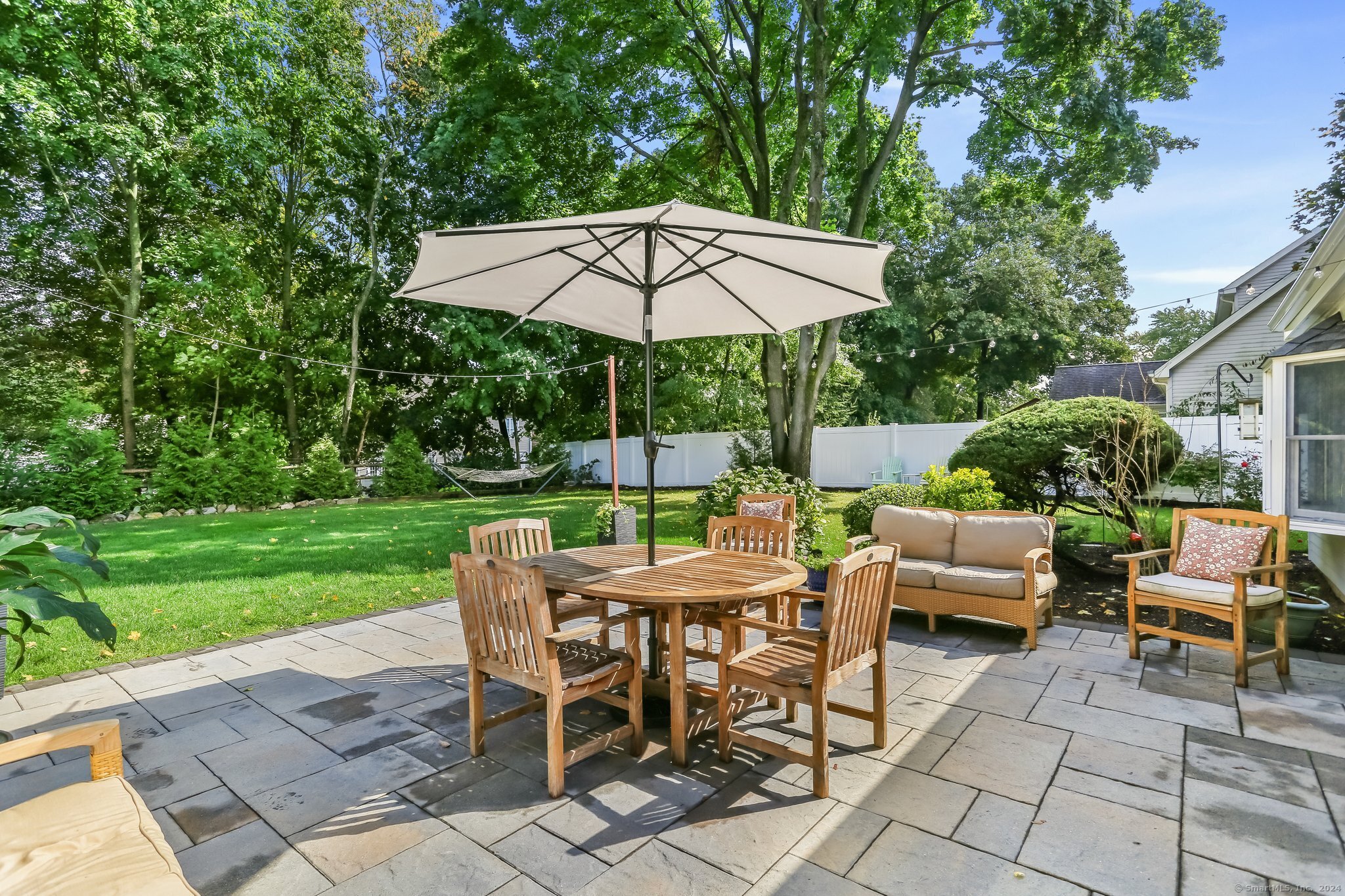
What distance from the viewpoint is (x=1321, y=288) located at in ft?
13.5

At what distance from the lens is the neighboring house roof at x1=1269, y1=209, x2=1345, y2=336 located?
3.72 metres

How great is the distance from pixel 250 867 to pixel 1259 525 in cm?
497

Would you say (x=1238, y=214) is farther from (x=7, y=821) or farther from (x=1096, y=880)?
(x=7, y=821)

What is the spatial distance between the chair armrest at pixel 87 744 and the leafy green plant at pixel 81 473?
10.3 meters

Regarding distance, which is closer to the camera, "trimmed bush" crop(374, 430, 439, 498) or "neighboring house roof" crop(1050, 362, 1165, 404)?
"trimmed bush" crop(374, 430, 439, 498)

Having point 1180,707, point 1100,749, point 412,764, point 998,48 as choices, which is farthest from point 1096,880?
point 998,48

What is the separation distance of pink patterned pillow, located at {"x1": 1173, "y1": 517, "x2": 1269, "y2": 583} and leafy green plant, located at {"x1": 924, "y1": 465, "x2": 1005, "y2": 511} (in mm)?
1538

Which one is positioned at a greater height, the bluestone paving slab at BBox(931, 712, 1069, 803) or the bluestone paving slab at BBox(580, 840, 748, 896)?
the bluestone paving slab at BBox(580, 840, 748, 896)

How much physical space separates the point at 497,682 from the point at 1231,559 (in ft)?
13.2

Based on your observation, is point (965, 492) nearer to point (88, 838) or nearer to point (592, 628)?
point (592, 628)

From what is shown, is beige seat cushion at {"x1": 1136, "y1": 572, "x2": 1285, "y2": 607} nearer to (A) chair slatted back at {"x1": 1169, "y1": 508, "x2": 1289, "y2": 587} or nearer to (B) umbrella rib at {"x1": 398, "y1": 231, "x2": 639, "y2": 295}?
(A) chair slatted back at {"x1": 1169, "y1": 508, "x2": 1289, "y2": 587}

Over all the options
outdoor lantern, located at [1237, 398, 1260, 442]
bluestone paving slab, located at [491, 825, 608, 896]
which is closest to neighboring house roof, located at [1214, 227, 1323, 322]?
outdoor lantern, located at [1237, 398, 1260, 442]

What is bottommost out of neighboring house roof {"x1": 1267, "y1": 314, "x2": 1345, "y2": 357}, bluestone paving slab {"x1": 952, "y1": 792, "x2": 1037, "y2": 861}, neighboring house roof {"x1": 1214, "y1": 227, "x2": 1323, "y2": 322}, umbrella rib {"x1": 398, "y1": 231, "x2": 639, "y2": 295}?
bluestone paving slab {"x1": 952, "y1": 792, "x2": 1037, "y2": 861}

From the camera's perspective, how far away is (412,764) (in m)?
2.47
